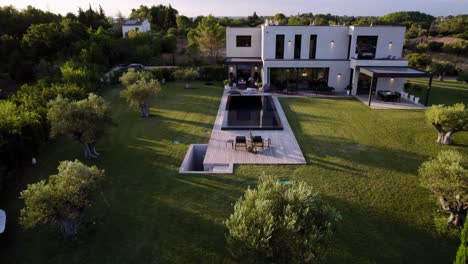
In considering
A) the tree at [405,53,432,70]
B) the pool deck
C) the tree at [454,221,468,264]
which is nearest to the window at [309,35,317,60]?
the pool deck

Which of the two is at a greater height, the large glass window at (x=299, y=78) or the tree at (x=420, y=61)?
the tree at (x=420, y=61)

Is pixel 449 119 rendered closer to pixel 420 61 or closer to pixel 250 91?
pixel 250 91

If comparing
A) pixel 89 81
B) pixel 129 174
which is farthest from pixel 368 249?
pixel 89 81

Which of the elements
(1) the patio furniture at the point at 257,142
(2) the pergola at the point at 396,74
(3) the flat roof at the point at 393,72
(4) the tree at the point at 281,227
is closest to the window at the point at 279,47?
(3) the flat roof at the point at 393,72

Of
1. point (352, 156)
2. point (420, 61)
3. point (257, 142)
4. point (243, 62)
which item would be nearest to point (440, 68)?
point (420, 61)

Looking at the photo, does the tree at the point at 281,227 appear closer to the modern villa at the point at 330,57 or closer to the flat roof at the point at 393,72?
the flat roof at the point at 393,72

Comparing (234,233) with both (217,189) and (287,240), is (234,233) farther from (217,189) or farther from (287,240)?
(217,189)
